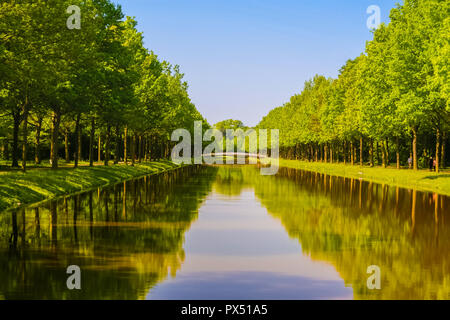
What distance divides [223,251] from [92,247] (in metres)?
2.98

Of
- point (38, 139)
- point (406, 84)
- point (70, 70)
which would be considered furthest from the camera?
point (38, 139)

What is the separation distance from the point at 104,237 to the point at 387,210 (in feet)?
41.0

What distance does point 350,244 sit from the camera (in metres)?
15.0

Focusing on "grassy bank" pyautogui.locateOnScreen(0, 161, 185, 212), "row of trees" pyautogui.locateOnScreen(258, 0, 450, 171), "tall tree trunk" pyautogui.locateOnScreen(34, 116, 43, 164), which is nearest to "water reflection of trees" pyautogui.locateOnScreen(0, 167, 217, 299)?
"grassy bank" pyautogui.locateOnScreen(0, 161, 185, 212)

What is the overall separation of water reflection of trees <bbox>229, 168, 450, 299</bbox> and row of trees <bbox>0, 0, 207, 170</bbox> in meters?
12.3

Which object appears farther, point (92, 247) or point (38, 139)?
point (38, 139)

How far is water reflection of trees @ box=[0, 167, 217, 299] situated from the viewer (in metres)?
9.96

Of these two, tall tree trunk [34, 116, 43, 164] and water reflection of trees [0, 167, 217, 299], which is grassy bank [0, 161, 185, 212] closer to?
water reflection of trees [0, 167, 217, 299]

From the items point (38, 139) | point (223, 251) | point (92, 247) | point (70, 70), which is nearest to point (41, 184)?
point (70, 70)

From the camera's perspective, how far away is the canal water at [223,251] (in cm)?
991

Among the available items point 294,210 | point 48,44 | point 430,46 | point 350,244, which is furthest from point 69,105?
point 350,244

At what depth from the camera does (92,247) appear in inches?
554

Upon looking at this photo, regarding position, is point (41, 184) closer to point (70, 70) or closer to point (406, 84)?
point (70, 70)

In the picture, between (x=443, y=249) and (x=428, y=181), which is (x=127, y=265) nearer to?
(x=443, y=249)
